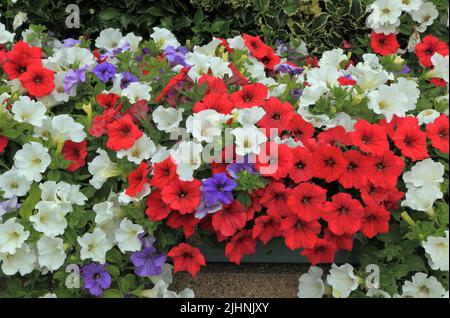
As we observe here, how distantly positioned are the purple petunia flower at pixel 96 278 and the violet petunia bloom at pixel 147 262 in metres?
0.10

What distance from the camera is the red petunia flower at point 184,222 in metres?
2.11

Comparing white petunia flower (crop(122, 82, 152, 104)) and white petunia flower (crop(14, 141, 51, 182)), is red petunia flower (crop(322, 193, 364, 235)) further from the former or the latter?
white petunia flower (crop(14, 141, 51, 182))

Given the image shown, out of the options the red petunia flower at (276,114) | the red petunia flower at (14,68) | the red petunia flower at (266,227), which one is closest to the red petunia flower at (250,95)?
the red petunia flower at (276,114)

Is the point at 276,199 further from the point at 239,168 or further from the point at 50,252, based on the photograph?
the point at 50,252

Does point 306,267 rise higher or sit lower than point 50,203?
lower

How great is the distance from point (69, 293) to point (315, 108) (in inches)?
42.0

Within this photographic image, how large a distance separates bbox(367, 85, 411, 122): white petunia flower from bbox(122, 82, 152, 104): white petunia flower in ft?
2.70

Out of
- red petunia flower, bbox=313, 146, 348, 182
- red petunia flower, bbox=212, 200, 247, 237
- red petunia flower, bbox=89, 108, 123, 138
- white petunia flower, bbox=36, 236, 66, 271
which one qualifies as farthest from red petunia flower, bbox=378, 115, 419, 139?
white petunia flower, bbox=36, 236, 66, 271

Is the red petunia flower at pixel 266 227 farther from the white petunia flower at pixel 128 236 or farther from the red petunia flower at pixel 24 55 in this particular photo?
the red petunia flower at pixel 24 55

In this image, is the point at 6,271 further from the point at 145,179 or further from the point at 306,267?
the point at 306,267

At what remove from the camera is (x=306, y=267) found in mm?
2264

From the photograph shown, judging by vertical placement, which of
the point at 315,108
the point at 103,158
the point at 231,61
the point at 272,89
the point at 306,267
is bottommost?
the point at 306,267
